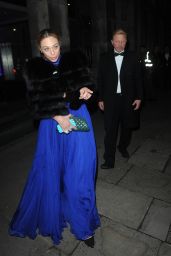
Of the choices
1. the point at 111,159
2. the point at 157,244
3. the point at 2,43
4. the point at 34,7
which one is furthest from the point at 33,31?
the point at 2,43

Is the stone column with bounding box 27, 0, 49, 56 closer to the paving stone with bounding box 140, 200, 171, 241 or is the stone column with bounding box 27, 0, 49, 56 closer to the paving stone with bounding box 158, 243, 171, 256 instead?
the paving stone with bounding box 140, 200, 171, 241

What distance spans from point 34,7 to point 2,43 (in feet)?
43.7

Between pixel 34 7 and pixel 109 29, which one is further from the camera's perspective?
pixel 109 29

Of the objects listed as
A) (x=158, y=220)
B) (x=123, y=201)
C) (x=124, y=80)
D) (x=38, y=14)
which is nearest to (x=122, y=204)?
(x=123, y=201)

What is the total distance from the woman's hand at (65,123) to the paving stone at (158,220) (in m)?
1.51

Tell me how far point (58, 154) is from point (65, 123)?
16.2 inches

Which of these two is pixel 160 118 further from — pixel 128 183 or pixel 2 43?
pixel 2 43

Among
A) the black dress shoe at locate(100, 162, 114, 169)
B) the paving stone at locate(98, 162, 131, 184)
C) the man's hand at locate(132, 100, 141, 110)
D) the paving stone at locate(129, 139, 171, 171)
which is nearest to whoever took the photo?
the paving stone at locate(98, 162, 131, 184)

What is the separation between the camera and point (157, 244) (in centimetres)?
260

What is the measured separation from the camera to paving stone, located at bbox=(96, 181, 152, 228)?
9.90 feet

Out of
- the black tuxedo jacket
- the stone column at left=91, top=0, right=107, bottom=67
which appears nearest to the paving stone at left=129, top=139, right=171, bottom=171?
the black tuxedo jacket

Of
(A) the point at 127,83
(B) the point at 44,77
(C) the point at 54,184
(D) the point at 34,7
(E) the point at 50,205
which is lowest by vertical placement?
(E) the point at 50,205

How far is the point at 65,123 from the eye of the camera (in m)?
2.21

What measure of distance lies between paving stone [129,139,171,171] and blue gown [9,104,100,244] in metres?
2.04
